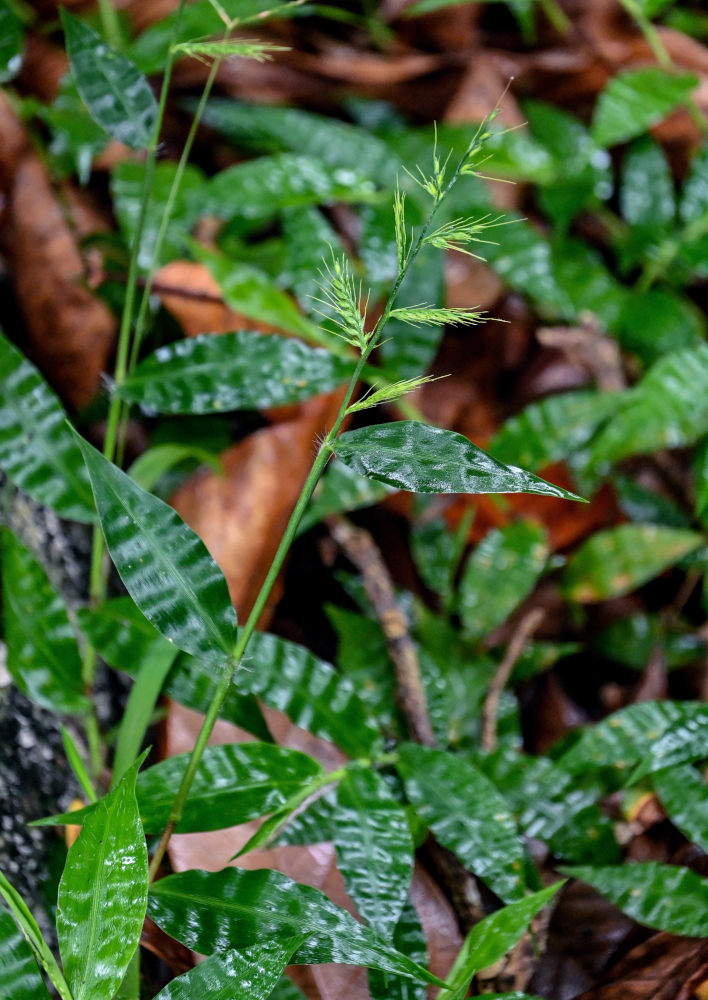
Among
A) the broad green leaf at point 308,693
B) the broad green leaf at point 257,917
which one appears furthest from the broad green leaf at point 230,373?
the broad green leaf at point 257,917

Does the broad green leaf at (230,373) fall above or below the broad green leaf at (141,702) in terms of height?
above

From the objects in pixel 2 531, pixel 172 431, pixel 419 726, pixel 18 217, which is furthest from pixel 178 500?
pixel 18 217

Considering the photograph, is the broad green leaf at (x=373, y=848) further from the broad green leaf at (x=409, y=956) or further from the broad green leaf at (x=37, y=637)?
the broad green leaf at (x=37, y=637)

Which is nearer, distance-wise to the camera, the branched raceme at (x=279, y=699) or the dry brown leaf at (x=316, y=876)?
the branched raceme at (x=279, y=699)

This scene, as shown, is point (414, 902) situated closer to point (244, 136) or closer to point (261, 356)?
point (261, 356)

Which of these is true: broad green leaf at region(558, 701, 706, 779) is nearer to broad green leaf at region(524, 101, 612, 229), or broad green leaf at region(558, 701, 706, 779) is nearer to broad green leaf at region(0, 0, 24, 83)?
broad green leaf at region(524, 101, 612, 229)

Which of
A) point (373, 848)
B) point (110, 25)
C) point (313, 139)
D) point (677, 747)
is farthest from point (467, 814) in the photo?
point (110, 25)

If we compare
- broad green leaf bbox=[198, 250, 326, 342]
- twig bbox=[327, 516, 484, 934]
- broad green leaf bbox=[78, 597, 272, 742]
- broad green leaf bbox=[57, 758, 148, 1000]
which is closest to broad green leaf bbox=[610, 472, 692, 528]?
twig bbox=[327, 516, 484, 934]
